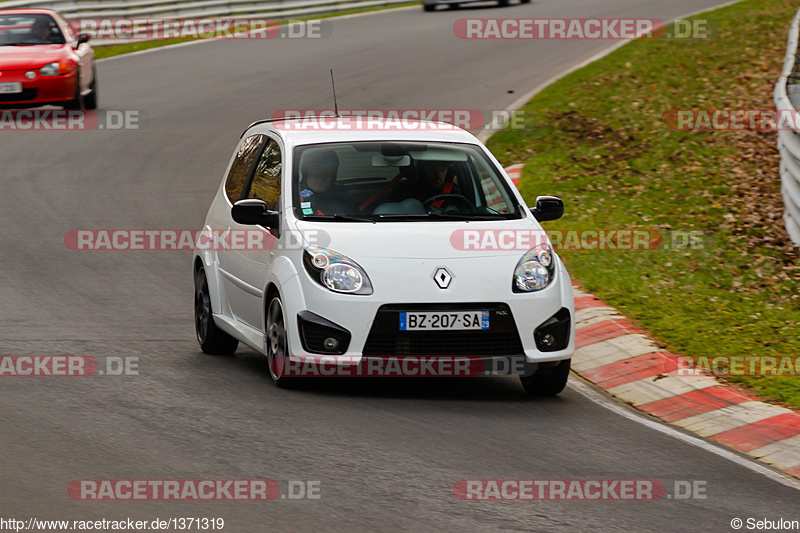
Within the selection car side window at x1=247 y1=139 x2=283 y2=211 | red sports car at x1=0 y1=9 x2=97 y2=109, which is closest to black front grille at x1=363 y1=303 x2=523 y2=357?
car side window at x1=247 y1=139 x2=283 y2=211

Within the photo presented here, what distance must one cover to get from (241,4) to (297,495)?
28605 millimetres

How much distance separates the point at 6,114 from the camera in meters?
21.2

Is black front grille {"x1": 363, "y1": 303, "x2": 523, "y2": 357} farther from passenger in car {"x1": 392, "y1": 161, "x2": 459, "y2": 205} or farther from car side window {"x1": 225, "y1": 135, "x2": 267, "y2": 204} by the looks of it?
car side window {"x1": 225, "y1": 135, "x2": 267, "y2": 204}

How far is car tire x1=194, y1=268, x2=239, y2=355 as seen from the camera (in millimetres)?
9328

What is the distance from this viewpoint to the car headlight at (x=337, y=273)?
25.2ft

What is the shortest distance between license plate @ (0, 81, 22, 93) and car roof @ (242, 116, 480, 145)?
36.4 feet
